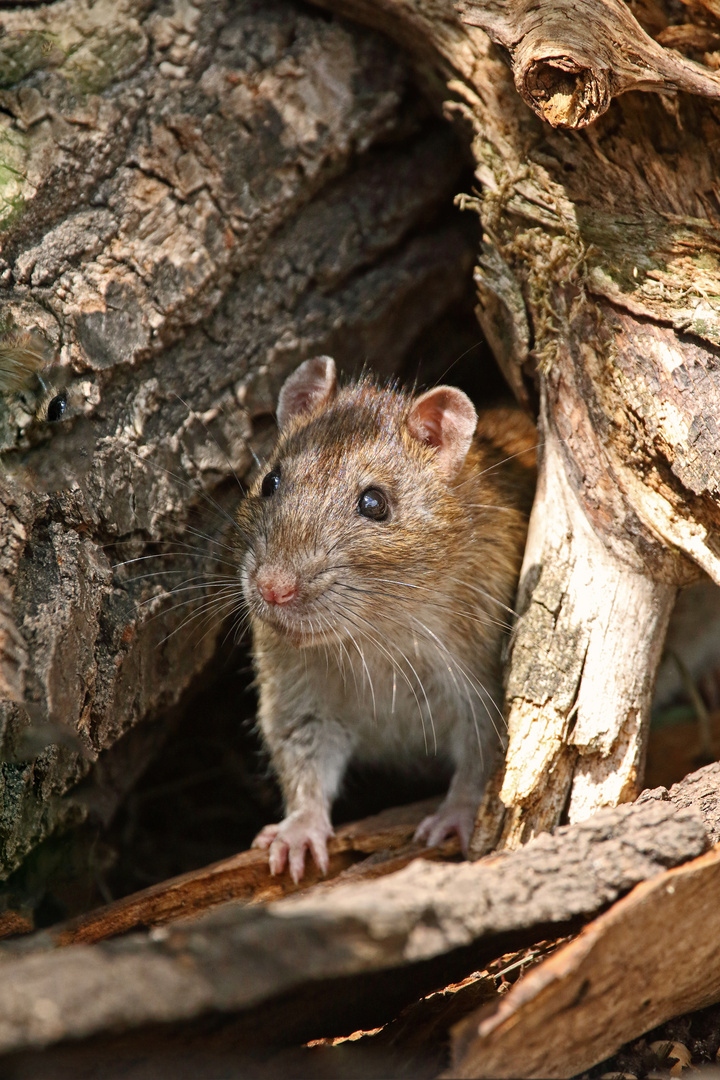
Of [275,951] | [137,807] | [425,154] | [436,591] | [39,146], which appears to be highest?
Result: [425,154]

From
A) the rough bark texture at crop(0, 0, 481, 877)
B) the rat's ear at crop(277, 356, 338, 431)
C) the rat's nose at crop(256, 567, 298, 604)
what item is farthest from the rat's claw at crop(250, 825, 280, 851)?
the rat's ear at crop(277, 356, 338, 431)

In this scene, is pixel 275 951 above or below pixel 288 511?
below

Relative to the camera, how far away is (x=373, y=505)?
13.8ft

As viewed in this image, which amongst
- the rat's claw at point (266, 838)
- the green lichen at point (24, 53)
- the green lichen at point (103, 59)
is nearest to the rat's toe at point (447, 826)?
the rat's claw at point (266, 838)

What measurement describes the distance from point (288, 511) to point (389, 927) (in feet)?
7.51

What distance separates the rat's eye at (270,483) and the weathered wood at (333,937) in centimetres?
217

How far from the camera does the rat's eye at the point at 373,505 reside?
13.7 ft

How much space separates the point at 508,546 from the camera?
4.54 metres

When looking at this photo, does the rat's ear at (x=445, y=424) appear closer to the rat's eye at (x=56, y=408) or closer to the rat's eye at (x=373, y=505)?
the rat's eye at (x=373, y=505)

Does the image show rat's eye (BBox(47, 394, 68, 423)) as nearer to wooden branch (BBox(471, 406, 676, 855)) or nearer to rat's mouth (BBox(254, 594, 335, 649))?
rat's mouth (BBox(254, 594, 335, 649))

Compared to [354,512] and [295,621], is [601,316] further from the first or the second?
[295,621]

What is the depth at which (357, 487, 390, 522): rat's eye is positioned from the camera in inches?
165

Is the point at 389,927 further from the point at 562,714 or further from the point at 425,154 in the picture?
the point at 425,154

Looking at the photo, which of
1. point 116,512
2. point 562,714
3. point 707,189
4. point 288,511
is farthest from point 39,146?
point 562,714
